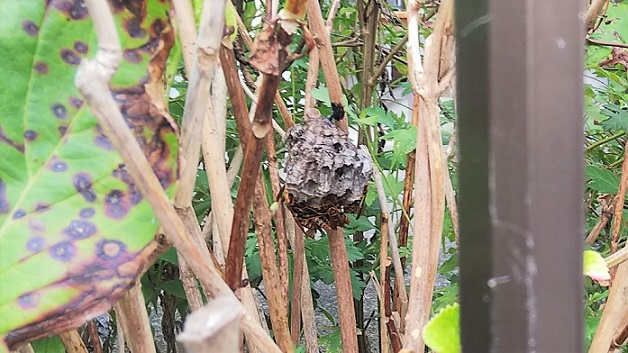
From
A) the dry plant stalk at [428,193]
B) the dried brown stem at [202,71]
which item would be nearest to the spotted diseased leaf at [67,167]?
the dried brown stem at [202,71]

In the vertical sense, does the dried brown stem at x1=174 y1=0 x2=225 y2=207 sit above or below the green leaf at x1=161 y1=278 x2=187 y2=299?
above

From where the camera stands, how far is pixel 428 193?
0.98 ft

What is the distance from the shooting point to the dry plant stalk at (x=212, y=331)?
11 cm

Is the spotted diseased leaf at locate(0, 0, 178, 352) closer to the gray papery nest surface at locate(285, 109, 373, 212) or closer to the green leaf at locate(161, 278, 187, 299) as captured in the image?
the gray papery nest surface at locate(285, 109, 373, 212)

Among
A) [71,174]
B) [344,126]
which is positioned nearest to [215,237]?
[344,126]

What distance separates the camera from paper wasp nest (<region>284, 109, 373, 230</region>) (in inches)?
14.0

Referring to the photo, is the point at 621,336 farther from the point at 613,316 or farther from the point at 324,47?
the point at 324,47

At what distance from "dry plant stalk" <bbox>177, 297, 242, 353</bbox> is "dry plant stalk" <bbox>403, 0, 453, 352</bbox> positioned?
0.58 ft

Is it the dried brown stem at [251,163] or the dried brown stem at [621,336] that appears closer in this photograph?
the dried brown stem at [251,163]

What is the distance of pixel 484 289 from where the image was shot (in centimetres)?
13

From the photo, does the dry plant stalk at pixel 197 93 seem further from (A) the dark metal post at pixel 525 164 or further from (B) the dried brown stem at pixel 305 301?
(B) the dried brown stem at pixel 305 301

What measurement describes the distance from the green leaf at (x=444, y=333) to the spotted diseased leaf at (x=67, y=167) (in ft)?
0.29

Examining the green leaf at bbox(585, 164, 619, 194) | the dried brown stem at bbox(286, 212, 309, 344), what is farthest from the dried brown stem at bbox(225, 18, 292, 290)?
the green leaf at bbox(585, 164, 619, 194)

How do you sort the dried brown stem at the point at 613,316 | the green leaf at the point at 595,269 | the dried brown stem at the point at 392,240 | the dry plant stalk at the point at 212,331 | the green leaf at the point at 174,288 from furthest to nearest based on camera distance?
the green leaf at the point at 174,288 < the dried brown stem at the point at 392,240 < the dried brown stem at the point at 613,316 < the green leaf at the point at 595,269 < the dry plant stalk at the point at 212,331
